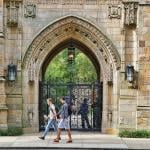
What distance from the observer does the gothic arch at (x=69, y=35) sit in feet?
77.8

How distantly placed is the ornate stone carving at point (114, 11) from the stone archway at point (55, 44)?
803mm

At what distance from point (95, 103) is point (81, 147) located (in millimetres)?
7094

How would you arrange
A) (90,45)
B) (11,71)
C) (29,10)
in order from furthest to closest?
(90,45)
(29,10)
(11,71)

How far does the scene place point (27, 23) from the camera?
23.6 m

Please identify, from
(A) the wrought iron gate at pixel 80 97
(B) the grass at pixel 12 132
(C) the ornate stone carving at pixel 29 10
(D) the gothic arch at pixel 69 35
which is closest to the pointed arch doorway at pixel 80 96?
(A) the wrought iron gate at pixel 80 97

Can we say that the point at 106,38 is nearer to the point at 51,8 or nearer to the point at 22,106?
the point at 51,8

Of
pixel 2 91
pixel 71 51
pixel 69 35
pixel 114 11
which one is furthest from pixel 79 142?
pixel 71 51

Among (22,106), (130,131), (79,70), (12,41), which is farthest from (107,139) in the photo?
(79,70)

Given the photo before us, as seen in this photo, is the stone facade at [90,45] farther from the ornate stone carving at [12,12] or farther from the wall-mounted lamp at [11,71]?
the wall-mounted lamp at [11,71]

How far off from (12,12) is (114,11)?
3.98m

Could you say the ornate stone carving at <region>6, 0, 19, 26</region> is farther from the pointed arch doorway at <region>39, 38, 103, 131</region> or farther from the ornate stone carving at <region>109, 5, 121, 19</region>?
the ornate stone carving at <region>109, 5, 121, 19</region>

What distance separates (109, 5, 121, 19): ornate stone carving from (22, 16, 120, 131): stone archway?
0.80 meters

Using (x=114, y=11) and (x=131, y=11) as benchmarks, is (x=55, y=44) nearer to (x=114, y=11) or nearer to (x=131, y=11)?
(x=114, y=11)

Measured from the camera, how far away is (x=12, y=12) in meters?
23.4
